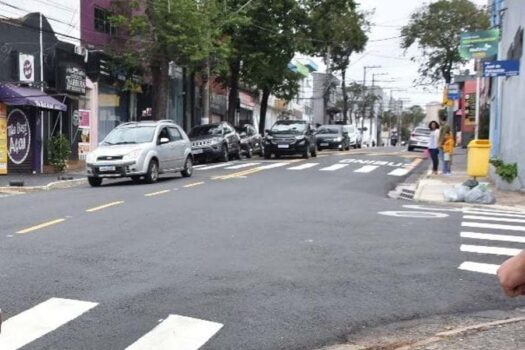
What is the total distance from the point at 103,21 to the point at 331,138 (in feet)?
59.5

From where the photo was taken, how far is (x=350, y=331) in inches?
214

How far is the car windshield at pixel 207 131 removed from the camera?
93.5ft

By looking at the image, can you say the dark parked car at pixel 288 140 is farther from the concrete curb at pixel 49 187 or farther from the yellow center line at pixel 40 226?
the yellow center line at pixel 40 226

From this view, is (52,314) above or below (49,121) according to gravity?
below

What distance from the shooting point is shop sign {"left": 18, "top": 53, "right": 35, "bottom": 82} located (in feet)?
72.4

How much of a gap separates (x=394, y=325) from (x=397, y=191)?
39.4 ft

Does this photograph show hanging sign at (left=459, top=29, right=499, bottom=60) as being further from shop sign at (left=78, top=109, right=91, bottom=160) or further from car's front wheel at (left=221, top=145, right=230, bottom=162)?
shop sign at (left=78, top=109, right=91, bottom=160)

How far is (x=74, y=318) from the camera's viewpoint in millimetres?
5551

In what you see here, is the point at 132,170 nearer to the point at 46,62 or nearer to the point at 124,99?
the point at 46,62

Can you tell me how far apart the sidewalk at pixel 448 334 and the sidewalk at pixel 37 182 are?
1394 cm

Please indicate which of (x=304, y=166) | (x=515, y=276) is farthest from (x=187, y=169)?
(x=515, y=276)

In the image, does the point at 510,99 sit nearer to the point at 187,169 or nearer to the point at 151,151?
the point at 187,169

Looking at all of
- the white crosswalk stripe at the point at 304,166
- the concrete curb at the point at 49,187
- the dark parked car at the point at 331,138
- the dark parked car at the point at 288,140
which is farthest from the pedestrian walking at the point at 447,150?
the dark parked car at the point at 331,138

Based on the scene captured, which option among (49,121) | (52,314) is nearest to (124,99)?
(49,121)
